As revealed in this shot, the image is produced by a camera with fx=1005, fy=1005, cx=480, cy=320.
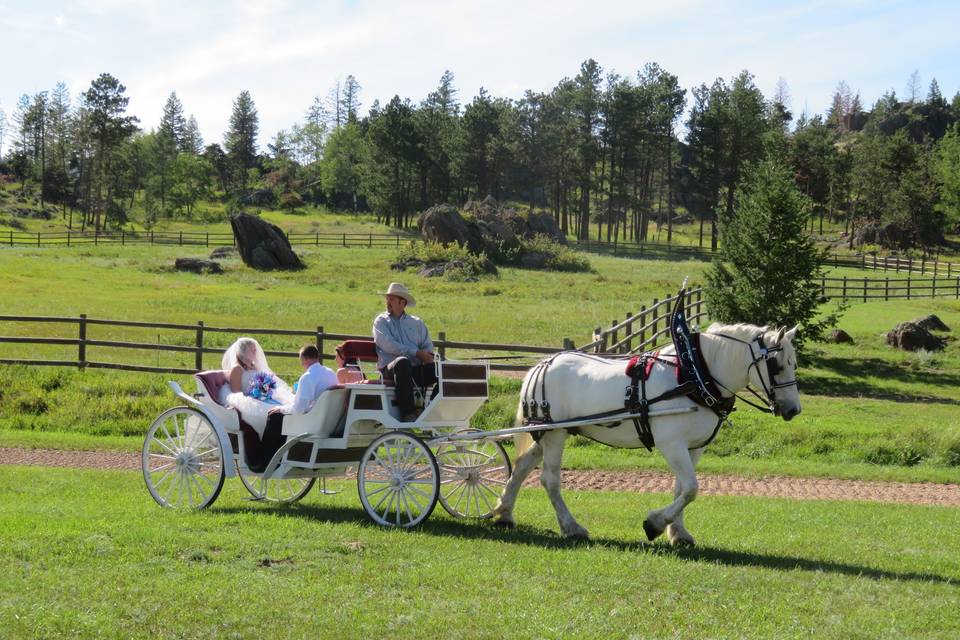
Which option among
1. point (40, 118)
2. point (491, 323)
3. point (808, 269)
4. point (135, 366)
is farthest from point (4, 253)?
point (40, 118)

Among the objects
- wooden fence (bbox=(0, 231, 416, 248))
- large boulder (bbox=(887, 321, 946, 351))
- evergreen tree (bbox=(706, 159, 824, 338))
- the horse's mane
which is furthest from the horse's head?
wooden fence (bbox=(0, 231, 416, 248))

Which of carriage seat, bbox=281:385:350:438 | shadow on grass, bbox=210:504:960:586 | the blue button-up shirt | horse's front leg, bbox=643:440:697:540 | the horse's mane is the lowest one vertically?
shadow on grass, bbox=210:504:960:586

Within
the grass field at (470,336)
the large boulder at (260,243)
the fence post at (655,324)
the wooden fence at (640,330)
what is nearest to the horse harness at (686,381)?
the grass field at (470,336)

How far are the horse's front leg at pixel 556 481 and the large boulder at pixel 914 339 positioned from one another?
27467 mm

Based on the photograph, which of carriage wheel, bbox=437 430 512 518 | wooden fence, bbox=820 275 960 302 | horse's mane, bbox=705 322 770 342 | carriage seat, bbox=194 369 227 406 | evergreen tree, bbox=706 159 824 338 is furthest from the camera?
wooden fence, bbox=820 275 960 302

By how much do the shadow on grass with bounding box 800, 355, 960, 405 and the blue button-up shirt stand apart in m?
18.6

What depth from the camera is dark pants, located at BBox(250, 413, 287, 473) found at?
10594mm

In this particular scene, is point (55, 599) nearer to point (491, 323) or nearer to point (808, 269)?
point (808, 269)

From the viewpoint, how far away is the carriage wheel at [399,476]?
963 cm

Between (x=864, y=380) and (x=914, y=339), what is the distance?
20.5 ft

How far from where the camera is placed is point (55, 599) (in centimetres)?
657

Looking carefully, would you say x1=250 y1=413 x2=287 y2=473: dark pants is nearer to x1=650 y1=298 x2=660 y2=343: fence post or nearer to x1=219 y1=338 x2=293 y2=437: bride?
x1=219 y1=338 x2=293 y2=437: bride

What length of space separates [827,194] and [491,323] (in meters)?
72.5

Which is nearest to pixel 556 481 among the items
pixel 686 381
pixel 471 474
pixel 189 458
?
pixel 471 474
